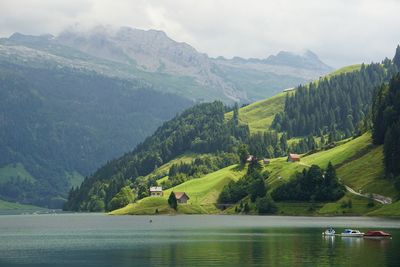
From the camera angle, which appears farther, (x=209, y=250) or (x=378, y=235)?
(x=378, y=235)

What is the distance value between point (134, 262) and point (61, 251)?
1183 inches

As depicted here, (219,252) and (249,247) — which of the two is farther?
(249,247)

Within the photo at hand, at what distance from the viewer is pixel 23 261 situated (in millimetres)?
122312

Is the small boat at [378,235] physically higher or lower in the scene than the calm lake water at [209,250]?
higher

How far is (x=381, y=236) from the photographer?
148m

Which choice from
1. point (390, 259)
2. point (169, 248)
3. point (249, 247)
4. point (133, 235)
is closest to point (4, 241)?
point (133, 235)

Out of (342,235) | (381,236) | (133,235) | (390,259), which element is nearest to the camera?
(390,259)

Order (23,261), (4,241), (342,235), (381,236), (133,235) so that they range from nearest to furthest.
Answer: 1. (23,261)
2. (381,236)
3. (342,235)
4. (4,241)
5. (133,235)

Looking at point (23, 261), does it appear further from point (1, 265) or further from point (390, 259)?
A: point (390, 259)

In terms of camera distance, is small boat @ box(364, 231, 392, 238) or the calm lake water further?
small boat @ box(364, 231, 392, 238)

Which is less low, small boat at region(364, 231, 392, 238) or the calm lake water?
small boat at region(364, 231, 392, 238)

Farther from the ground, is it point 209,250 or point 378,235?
point 378,235

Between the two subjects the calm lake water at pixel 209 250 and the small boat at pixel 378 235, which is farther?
the small boat at pixel 378 235

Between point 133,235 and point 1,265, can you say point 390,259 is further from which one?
point 133,235
